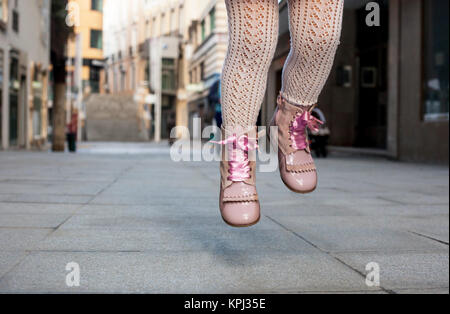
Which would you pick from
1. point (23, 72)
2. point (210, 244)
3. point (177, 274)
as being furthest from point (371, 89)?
point (177, 274)

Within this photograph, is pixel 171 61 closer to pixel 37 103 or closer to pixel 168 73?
pixel 168 73

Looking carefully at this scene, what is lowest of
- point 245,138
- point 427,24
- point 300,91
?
point 245,138

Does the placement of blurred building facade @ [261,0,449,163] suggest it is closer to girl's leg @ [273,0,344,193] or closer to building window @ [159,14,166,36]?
girl's leg @ [273,0,344,193]

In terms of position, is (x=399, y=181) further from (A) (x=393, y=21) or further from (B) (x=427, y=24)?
(A) (x=393, y=21)

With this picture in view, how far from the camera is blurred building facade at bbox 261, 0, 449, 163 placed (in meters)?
10.5

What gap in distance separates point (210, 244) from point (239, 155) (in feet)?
2.70

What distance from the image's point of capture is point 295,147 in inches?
65.7

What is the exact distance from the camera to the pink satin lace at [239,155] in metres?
1.58

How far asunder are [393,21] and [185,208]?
9.76m

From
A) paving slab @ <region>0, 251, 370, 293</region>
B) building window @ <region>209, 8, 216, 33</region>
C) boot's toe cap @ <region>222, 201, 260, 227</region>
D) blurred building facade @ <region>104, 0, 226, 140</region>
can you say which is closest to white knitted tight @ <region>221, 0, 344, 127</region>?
boot's toe cap @ <region>222, 201, 260, 227</region>

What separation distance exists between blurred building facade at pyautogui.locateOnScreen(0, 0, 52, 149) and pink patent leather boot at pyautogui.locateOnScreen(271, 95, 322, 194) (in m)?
14.0

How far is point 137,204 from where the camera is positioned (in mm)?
3871
